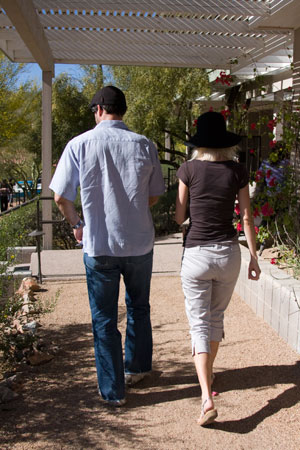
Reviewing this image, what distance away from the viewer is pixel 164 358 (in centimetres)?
377

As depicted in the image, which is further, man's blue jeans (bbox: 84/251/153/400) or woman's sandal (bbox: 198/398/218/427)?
man's blue jeans (bbox: 84/251/153/400)

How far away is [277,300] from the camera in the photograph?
4.13 m

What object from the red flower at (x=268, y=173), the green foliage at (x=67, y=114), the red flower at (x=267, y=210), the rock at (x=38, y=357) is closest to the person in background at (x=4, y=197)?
the green foliage at (x=67, y=114)

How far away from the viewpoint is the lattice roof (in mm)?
5762

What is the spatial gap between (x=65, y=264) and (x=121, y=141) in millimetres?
4478

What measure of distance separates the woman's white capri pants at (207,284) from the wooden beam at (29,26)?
3.12 meters

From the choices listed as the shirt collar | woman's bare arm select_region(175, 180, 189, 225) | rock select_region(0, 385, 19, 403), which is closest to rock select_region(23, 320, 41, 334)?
rock select_region(0, 385, 19, 403)

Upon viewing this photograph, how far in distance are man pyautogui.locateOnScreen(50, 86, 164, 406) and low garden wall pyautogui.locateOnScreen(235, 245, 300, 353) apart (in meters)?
1.40

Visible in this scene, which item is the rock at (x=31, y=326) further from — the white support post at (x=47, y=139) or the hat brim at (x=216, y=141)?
the white support post at (x=47, y=139)

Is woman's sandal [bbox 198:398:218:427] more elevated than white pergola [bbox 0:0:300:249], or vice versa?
white pergola [bbox 0:0:300:249]

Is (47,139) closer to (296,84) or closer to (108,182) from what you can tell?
(296,84)

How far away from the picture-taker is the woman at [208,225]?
111 inches

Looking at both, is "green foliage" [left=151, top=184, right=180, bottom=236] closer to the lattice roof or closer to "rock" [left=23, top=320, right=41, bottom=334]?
the lattice roof

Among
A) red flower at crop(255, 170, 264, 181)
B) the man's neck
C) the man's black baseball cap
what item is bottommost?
red flower at crop(255, 170, 264, 181)
